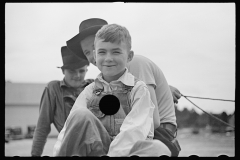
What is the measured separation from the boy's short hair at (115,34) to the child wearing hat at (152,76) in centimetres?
28

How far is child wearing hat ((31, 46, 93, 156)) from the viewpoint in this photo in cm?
283

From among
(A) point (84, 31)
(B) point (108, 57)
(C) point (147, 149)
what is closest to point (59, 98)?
(A) point (84, 31)

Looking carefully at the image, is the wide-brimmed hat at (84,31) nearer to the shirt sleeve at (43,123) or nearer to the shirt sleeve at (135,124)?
the shirt sleeve at (135,124)

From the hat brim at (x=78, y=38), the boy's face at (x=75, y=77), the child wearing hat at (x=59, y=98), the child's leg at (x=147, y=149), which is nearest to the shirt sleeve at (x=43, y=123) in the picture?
the child wearing hat at (x=59, y=98)

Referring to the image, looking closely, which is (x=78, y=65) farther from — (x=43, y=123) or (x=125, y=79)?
(x=125, y=79)

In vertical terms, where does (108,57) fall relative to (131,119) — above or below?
above

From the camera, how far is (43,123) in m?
2.92

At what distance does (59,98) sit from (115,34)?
55.9 inches

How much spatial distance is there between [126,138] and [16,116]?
65 centimetres

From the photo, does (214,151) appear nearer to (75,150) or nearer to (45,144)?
(75,150)

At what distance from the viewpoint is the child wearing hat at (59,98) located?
2.83 m

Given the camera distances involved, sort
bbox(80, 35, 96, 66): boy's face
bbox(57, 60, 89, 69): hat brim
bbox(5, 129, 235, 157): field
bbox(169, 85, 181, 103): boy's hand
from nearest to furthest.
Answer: bbox(5, 129, 235, 157): field < bbox(80, 35, 96, 66): boy's face < bbox(169, 85, 181, 103): boy's hand < bbox(57, 60, 89, 69): hat brim

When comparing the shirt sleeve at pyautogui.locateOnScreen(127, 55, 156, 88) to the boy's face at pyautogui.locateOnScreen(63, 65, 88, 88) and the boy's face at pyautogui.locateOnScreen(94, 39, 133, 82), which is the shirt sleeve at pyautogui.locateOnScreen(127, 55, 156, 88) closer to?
the boy's face at pyautogui.locateOnScreen(94, 39, 133, 82)

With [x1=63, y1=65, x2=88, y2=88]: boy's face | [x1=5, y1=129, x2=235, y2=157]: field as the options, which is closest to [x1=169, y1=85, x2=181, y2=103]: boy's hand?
[x1=5, y1=129, x2=235, y2=157]: field
